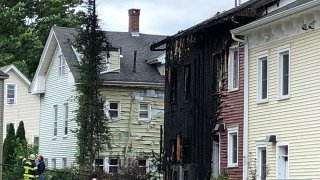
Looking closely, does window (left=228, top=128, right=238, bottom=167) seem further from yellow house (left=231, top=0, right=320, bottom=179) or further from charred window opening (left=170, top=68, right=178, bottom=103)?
charred window opening (left=170, top=68, right=178, bottom=103)

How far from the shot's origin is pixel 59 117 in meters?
51.7

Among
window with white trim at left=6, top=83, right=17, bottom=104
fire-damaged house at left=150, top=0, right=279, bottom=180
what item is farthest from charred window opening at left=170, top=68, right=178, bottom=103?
window with white trim at left=6, top=83, right=17, bottom=104

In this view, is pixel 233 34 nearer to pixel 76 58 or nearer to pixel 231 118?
pixel 231 118

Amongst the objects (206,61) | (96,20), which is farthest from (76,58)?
(206,61)

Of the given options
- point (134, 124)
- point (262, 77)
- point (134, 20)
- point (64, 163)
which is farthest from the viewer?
point (134, 20)

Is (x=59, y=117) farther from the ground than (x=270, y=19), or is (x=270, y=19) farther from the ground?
(x=270, y=19)

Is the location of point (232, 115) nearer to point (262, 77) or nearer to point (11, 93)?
point (262, 77)

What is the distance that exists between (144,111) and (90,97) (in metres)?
12.3

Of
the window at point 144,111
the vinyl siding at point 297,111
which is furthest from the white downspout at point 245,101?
the window at point 144,111

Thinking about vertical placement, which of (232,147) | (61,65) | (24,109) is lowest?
(232,147)

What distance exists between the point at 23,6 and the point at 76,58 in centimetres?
2531

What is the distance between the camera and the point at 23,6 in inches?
2894

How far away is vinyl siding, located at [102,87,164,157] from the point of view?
A: 4875cm

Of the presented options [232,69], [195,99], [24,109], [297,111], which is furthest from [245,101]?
[24,109]
